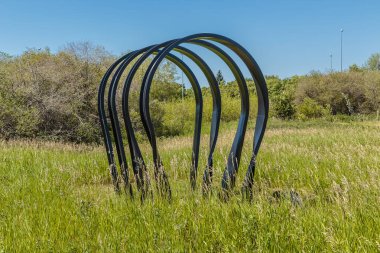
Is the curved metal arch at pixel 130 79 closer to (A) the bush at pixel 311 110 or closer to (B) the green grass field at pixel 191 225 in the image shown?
(B) the green grass field at pixel 191 225

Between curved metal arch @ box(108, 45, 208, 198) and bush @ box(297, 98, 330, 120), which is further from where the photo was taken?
bush @ box(297, 98, 330, 120)

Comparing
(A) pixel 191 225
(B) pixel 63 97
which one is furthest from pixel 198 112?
(B) pixel 63 97

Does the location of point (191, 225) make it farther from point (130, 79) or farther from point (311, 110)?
point (311, 110)

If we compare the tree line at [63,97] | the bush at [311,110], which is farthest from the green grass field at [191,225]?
the bush at [311,110]

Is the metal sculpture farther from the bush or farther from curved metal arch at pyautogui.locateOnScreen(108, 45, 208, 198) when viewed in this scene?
the bush

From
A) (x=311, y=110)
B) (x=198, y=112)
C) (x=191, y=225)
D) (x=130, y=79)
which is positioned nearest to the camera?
(x=191, y=225)

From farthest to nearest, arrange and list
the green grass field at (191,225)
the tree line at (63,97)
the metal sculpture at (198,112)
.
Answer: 1. the tree line at (63,97)
2. the metal sculpture at (198,112)
3. the green grass field at (191,225)

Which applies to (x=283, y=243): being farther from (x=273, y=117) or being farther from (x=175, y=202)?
(x=273, y=117)

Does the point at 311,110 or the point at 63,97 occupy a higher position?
the point at 63,97

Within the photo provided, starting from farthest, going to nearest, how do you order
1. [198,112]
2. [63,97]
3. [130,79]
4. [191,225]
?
[63,97] < [198,112] < [130,79] < [191,225]

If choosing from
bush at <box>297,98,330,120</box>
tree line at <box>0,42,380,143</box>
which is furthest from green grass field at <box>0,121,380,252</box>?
bush at <box>297,98,330,120</box>

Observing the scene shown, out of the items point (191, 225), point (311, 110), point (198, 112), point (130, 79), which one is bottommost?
point (191, 225)

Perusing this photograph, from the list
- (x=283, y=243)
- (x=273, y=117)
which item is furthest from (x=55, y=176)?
(x=273, y=117)

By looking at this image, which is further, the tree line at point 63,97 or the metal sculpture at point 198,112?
the tree line at point 63,97
